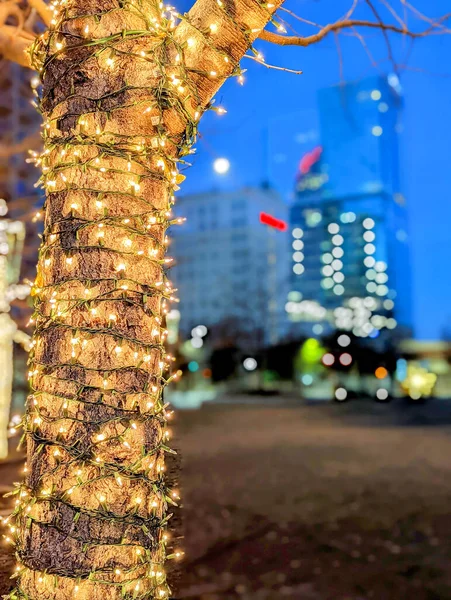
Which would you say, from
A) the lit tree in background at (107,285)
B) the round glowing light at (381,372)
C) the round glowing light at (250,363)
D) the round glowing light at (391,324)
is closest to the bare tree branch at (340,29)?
the lit tree in background at (107,285)

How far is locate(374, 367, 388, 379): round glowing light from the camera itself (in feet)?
118

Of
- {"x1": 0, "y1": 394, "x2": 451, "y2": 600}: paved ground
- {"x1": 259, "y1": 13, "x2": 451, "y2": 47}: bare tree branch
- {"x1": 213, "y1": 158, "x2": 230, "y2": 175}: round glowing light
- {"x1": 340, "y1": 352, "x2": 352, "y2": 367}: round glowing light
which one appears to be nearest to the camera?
{"x1": 259, "y1": 13, "x2": 451, "y2": 47}: bare tree branch

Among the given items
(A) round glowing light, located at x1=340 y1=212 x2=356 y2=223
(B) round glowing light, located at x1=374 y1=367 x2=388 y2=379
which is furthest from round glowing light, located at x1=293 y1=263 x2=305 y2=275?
(B) round glowing light, located at x1=374 y1=367 x2=388 y2=379

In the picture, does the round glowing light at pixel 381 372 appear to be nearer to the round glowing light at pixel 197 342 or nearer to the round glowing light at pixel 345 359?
the round glowing light at pixel 345 359

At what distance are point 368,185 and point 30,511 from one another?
405 ft

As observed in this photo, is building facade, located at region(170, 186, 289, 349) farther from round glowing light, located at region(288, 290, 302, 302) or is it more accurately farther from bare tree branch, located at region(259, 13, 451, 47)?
bare tree branch, located at region(259, 13, 451, 47)

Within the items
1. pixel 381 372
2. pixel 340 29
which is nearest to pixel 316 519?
pixel 340 29

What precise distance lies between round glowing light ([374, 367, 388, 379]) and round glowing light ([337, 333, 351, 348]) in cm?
246

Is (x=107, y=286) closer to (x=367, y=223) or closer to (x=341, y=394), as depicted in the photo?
(x=341, y=394)

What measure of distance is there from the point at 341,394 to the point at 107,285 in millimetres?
31149

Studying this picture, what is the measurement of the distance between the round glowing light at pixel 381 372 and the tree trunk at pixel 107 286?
35042mm

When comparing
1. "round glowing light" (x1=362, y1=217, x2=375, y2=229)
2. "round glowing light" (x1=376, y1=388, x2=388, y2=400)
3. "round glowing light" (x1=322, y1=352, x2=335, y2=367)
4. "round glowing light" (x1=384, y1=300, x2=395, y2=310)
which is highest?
"round glowing light" (x1=362, y1=217, x2=375, y2=229)

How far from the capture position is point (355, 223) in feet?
358

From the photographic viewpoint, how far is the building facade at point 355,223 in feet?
351
